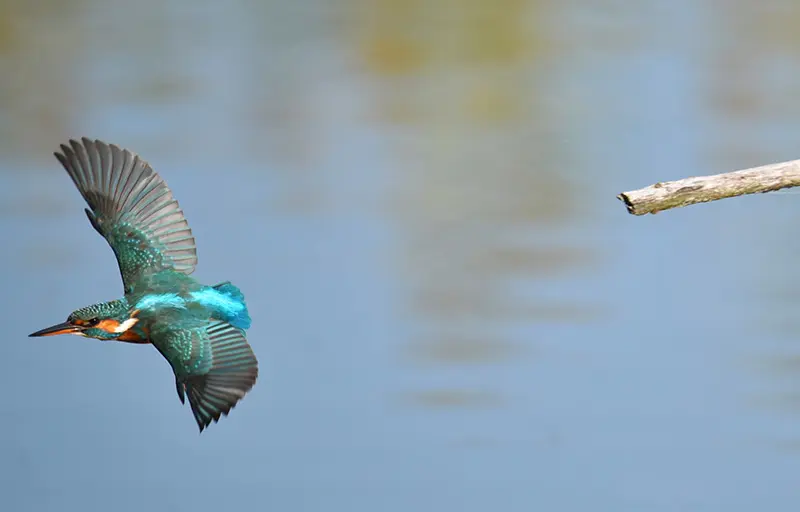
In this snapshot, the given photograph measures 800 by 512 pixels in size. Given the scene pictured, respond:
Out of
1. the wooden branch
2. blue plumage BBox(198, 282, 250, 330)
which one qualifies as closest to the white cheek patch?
blue plumage BBox(198, 282, 250, 330)

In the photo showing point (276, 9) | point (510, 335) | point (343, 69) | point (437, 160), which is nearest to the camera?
point (510, 335)

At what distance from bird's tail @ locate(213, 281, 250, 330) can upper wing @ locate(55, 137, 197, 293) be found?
0.23 meters

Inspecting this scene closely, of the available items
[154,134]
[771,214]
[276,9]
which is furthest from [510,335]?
[276,9]

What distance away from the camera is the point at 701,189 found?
8.09 feet

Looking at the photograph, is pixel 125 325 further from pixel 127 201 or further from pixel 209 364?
pixel 127 201

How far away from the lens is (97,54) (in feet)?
28.8

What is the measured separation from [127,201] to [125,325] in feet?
1.30

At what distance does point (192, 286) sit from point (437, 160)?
398 cm

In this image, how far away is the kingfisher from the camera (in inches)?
122

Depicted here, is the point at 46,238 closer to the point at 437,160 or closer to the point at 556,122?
the point at 437,160

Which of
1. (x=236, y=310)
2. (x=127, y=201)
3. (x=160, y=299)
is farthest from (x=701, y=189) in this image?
(x=127, y=201)

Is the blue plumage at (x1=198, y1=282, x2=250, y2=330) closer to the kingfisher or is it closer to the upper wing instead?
the kingfisher

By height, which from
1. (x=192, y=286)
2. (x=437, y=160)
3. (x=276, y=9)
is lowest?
(x=192, y=286)

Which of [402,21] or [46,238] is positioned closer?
[46,238]
